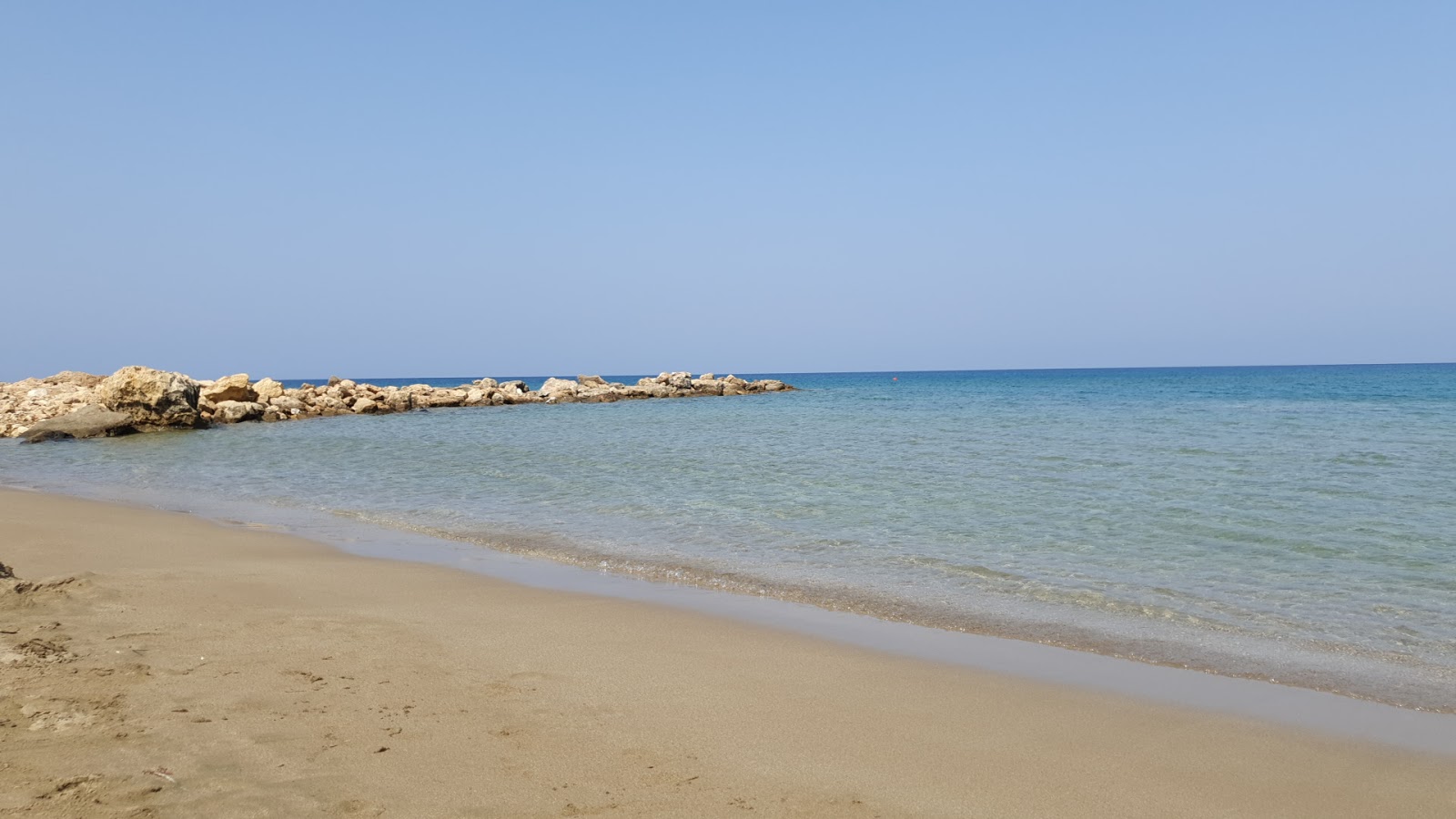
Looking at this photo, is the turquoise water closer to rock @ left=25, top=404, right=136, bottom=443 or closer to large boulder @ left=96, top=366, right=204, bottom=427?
rock @ left=25, top=404, right=136, bottom=443

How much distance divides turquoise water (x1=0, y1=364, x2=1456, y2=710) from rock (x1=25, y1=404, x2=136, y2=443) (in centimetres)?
190

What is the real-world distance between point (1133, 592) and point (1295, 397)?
41.4 metres

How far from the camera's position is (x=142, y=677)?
4.11 metres

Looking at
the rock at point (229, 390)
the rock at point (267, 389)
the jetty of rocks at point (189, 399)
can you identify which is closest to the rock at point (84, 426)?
the jetty of rocks at point (189, 399)

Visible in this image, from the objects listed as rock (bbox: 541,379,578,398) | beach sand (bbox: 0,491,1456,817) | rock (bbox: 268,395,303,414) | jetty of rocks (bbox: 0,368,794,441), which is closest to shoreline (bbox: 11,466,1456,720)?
beach sand (bbox: 0,491,1456,817)

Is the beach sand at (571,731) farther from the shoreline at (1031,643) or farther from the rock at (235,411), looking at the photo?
the rock at (235,411)

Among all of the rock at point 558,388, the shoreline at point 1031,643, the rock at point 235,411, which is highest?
the rock at point 558,388

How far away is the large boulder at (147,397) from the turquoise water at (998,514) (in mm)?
3305

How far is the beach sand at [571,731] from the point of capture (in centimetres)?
311

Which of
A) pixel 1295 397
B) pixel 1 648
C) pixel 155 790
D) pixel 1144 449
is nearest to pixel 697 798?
pixel 155 790

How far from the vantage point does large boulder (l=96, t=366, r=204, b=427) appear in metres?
25.0

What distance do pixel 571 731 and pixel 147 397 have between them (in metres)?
27.0

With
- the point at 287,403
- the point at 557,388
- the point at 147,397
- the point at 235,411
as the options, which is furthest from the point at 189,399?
the point at 557,388

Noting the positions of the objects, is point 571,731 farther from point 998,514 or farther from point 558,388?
point 558,388
